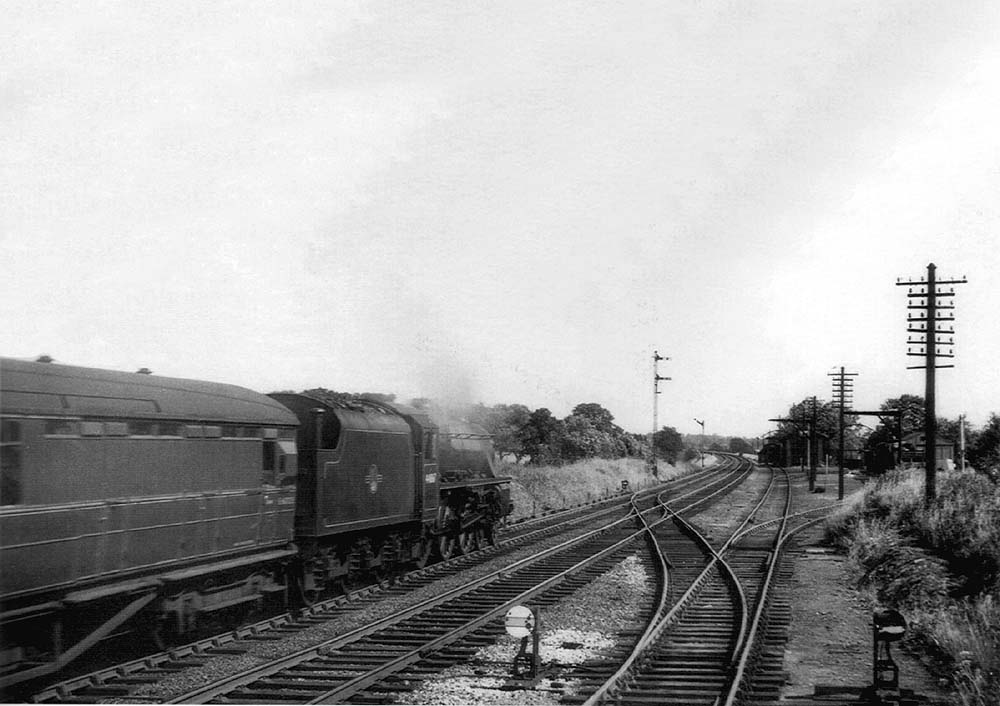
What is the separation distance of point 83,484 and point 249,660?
2908mm

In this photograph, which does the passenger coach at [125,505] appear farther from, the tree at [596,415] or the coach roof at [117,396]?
the tree at [596,415]

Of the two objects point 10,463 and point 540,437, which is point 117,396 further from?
point 540,437

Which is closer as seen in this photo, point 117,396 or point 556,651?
point 117,396

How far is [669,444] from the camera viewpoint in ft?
295

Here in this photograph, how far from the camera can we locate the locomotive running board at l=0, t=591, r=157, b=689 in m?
8.38

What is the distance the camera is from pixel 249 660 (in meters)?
10.6

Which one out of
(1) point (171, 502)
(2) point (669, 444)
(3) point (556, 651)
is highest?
(1) point (171, 502)

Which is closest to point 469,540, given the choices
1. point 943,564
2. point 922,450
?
point 943,564

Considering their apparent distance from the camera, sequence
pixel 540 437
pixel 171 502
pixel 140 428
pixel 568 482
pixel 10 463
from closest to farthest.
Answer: pixel 10 463
pixel 140 428
pixel 171 502
pixel 568 482
pixel 540 437

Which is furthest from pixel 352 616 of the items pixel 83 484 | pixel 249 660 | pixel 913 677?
pixel 913 677

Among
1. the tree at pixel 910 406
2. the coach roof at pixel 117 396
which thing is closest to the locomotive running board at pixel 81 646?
the coach roof at pixel 117 396

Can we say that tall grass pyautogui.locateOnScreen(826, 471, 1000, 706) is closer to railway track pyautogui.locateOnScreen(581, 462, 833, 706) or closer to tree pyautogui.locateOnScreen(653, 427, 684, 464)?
railway track pyautogui.locateOnScreen(581, 462, 833, 706)

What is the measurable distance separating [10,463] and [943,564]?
15547mm

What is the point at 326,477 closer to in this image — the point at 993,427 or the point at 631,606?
the point at 631,606
